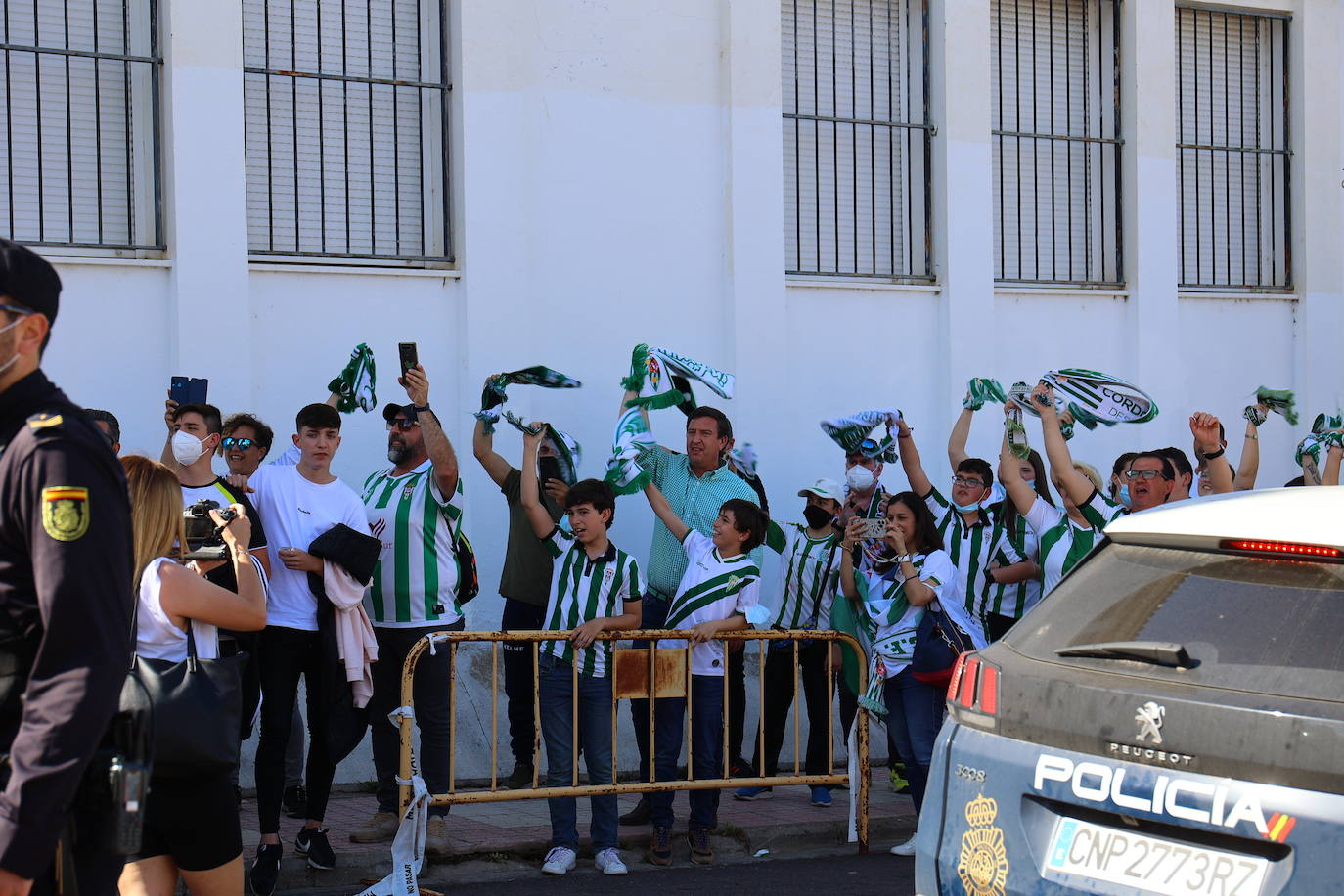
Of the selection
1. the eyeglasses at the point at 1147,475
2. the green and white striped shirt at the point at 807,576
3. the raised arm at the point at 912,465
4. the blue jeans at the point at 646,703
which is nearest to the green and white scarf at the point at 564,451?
the blue jeans at the point at 646,703

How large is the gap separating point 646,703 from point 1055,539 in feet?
7.41

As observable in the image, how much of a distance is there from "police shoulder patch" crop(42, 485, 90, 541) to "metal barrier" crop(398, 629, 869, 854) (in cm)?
384

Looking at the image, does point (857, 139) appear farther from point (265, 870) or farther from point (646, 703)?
point (265, 870)

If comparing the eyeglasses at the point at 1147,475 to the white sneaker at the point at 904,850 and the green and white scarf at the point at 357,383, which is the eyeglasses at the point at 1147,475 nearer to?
the white sneaker at the point at 904,850

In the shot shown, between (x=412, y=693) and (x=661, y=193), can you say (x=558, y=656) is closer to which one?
(x=412, y=693)

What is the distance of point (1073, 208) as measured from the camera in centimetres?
1137

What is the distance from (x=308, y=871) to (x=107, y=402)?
121 inches

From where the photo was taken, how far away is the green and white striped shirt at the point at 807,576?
8836mm

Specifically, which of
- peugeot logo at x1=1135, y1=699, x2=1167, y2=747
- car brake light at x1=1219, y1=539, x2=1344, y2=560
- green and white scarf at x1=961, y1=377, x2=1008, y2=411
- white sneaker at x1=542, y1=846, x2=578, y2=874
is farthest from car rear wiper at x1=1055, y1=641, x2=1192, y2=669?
green and white scarf at x1=961, y1=377, x2=1008, y2=411

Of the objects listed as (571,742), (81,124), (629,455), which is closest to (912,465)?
(629,455)

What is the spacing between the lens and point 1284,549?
12.1ft

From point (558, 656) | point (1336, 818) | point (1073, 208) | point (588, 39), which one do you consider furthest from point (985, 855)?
point (1073, 208)

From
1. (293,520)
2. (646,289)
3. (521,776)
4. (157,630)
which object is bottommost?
(521,776)

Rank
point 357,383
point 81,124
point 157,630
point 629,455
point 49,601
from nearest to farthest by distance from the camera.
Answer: point 49,601, point 157,630, point 357,383, point 629,455, point 81,124
